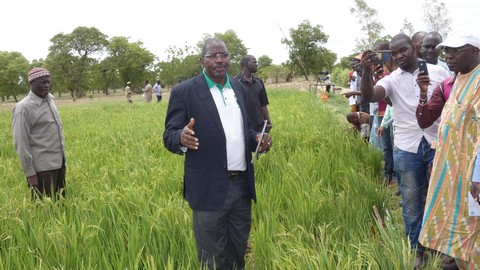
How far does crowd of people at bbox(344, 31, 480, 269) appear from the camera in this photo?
6.91 ft

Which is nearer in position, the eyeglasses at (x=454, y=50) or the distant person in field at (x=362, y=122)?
the eyeglasses at (x=454, y=50)

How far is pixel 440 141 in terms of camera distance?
2.27 m

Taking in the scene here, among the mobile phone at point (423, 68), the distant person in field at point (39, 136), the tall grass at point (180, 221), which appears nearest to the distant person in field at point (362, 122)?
the tall grass at point (180, 221)

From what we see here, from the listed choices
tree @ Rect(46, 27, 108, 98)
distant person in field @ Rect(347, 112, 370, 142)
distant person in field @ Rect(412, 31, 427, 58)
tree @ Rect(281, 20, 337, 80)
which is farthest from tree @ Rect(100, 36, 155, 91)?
distant person in field @ Rect(412, 31, 427, 58)

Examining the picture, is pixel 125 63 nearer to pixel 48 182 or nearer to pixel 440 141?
pixel 48 182

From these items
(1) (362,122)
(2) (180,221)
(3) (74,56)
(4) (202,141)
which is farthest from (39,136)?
(3) (74,56)

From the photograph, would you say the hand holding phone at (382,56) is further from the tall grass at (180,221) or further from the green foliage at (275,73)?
the green foliage at (275,73)

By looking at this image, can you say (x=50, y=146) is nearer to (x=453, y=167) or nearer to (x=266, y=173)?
(x=266, y=173)

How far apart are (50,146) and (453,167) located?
322cm

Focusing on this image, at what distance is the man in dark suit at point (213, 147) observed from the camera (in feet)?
7.34

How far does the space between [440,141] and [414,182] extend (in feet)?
2.02

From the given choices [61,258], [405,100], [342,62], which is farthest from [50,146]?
[342,62]

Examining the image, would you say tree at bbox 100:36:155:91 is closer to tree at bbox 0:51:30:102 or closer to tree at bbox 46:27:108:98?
tree at bbox 46:27:108:98

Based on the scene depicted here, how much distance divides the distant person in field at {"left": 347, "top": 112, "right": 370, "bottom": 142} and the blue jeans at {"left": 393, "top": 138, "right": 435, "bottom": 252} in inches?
112
